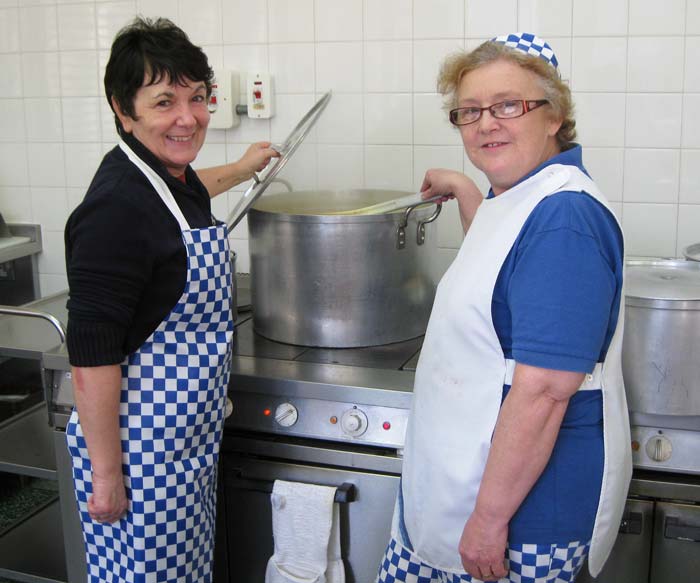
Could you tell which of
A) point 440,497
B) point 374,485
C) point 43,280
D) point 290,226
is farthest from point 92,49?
point 440,497

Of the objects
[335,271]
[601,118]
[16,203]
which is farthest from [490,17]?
[16,203]

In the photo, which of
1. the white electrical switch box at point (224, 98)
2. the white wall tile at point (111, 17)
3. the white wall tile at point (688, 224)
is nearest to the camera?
the white wall tile at point (688, 224)

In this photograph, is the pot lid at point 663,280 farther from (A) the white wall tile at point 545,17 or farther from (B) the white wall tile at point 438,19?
(B) the white wall tile at point 438,19

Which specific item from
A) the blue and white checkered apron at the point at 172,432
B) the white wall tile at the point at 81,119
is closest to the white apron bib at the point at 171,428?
the blue and white checkered apron at the point at 172,432

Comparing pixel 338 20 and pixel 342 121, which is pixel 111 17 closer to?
pixel 338 20

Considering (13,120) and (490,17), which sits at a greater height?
(490,17)

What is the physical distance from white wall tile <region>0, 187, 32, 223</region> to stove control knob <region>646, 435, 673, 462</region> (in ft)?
6.22

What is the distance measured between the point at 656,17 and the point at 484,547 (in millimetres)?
1315

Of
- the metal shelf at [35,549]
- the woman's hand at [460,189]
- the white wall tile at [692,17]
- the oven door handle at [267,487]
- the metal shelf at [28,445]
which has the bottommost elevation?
the metal shelf at [35,549]

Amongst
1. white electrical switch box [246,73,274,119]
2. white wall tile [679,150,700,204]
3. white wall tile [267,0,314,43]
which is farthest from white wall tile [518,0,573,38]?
white electrical switch box [246,73,274,119]

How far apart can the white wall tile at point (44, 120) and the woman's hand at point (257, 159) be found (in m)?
0.94

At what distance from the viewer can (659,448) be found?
1364 millimetres

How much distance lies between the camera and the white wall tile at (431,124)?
80.2 inches

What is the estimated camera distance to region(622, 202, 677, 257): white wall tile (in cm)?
194
